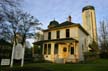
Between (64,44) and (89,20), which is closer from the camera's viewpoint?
(64,44)

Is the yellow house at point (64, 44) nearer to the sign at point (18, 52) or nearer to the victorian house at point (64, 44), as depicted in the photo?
the victorian house at point (64, 44)

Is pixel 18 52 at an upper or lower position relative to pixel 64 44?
lower

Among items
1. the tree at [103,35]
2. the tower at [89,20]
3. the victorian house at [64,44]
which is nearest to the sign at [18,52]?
the victorian house at [64,44]

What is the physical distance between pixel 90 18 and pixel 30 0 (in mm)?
46926

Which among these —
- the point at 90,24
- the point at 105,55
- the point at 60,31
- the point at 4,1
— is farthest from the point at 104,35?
the point at 4,1

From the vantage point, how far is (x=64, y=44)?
23094mm

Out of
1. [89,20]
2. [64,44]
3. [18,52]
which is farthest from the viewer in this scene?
[89,20]

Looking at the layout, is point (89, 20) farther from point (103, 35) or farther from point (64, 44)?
point (64, 44)

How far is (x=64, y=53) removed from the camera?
22.9 meters

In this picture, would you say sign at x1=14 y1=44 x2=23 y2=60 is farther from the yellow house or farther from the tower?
the tower

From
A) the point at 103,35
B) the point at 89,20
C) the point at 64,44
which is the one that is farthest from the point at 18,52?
the point at 89,20

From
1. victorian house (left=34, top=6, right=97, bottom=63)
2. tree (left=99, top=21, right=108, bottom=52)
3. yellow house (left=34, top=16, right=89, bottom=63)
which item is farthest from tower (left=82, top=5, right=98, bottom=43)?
yellow house (left=34, top=16, right=89, bottom=63)

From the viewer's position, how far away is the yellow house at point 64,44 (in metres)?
21.5

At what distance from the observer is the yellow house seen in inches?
846
